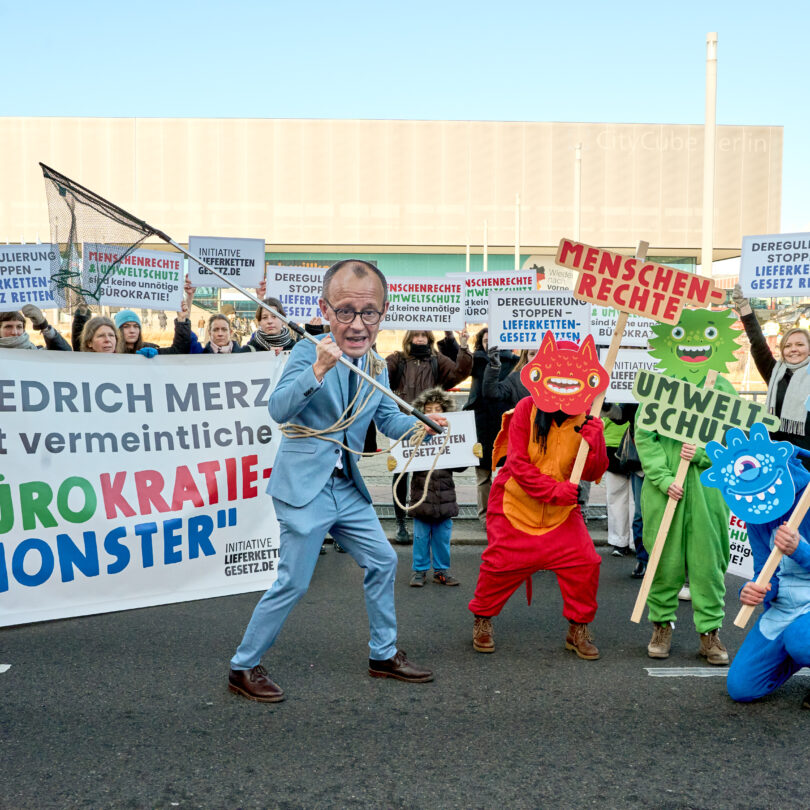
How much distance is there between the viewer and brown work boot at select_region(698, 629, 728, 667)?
185 inches

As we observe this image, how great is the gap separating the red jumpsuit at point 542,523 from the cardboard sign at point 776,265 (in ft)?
10.6

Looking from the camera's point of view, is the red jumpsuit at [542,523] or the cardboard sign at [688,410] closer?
the cardboard sign at [688,410]

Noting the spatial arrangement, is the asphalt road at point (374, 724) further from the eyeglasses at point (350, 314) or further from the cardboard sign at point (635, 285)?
the cardboard sign at point (635, 285)

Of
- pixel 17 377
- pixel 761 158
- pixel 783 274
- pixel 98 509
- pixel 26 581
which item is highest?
pixel 761 158

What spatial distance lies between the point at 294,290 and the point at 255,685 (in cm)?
566

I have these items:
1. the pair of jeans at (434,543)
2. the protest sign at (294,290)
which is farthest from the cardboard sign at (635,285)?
the protest sign at (294,290)

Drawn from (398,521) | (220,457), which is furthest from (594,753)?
(398,521)

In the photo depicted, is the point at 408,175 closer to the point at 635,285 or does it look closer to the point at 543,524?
the point at 635,285

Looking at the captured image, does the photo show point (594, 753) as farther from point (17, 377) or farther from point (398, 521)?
point (398, 521)

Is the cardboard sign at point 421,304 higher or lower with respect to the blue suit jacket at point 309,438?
higher

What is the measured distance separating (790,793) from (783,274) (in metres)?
5.17

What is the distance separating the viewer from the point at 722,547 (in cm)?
486

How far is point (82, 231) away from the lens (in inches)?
185

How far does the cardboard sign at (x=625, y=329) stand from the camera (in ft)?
27.6
